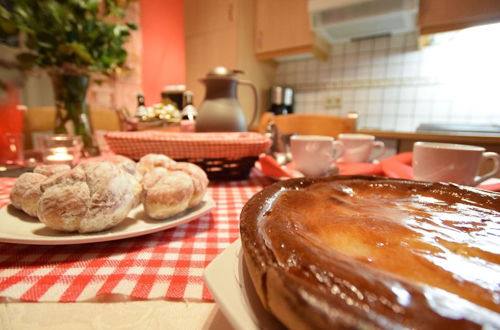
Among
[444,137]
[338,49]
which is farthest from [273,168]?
[338,49]

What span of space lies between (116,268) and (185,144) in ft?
1.38

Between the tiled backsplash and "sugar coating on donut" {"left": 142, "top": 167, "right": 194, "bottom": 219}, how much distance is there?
102 inches

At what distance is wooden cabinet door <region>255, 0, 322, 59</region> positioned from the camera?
2.43 meters

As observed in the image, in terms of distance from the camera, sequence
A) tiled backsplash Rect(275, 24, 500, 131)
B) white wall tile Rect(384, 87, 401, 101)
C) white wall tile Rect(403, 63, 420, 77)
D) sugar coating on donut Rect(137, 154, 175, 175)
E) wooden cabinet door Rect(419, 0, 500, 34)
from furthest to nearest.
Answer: white wall tile Rect(384, 87, 401, 101), white wall tile Rect(403, 63, 420, 77), tiled backsplash Rect(275, 24, 500, 131), wooden cabinet door Rect(419, 0, 500, 34), sugar coating on donut Rect(137, 154, 175, 175)

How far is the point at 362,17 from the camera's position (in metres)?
2.05

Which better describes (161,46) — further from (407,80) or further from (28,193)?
(28,193)

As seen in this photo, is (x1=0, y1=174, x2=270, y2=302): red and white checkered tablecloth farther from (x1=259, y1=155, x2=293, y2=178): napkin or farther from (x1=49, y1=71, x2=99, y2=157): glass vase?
(x1=49, y1=71, x2=99, y2=157): glass vase

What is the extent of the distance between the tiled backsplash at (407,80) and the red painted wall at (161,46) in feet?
4.90

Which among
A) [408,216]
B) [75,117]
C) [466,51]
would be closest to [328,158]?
[408,216]

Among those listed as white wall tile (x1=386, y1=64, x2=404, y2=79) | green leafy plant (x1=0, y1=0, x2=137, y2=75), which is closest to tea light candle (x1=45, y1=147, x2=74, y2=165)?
green leafy plant (x1=0, y1=0, x2=137, y2=75)

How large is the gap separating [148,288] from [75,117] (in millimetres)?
1072

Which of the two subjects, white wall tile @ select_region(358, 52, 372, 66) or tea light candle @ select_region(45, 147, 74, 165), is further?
white wall tile @ select_region(358, 52, 372, 66)

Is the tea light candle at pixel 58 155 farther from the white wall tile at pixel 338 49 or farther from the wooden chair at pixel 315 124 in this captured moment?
the white wall tile at pixel 338 49

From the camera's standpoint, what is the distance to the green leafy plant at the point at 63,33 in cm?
85
